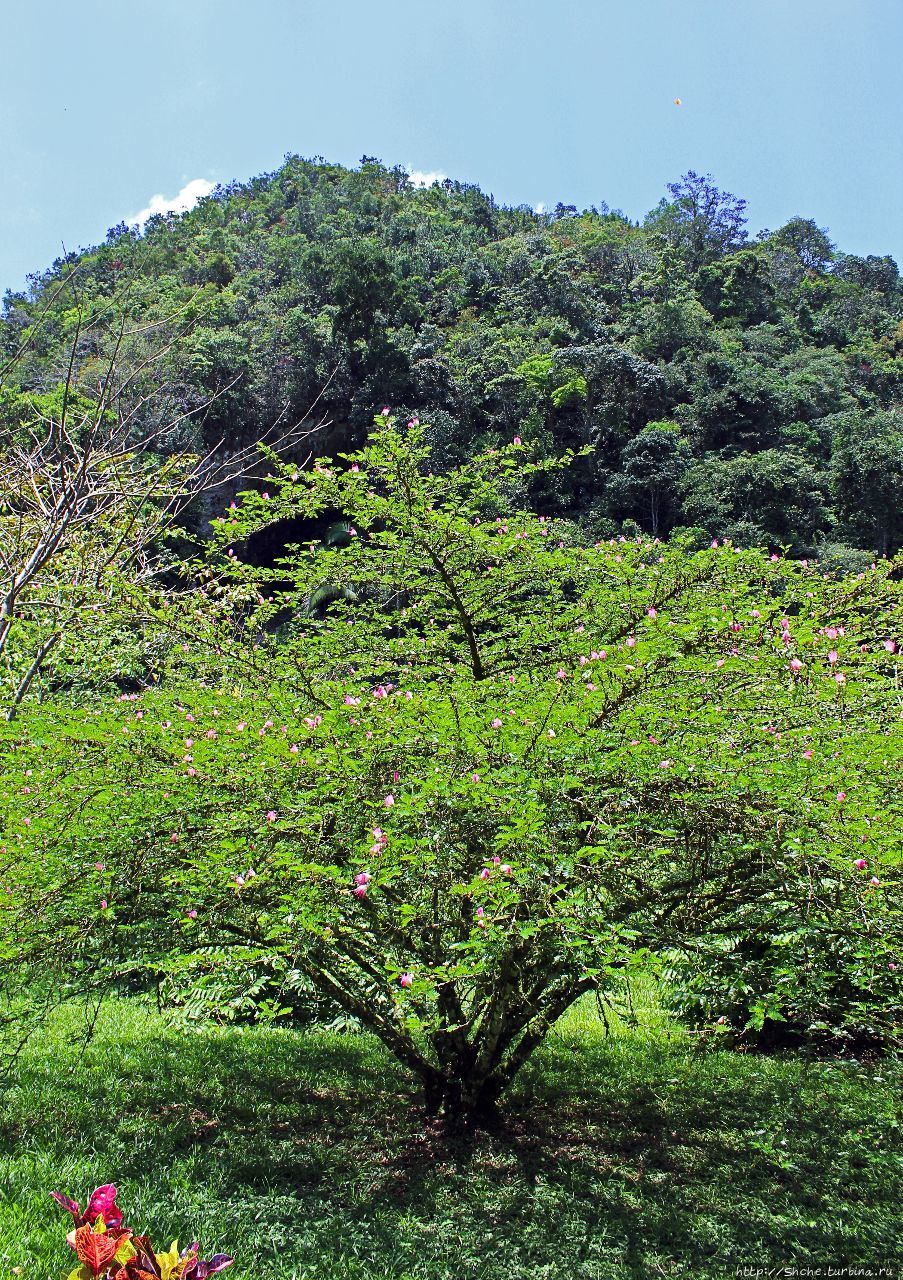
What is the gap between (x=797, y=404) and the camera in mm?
37656

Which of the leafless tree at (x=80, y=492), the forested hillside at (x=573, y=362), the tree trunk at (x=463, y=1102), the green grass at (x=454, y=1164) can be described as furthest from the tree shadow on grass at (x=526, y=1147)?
the forested hillside at (x=573, y=362)

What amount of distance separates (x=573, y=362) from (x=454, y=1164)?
35303mm

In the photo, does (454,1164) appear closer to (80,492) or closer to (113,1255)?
(113,1255)

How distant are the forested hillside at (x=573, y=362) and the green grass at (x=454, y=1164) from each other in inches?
529

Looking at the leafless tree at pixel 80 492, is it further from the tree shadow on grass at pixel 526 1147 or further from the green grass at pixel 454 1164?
the tree shadow on grass at pixel 526 1147

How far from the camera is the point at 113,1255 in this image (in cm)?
165

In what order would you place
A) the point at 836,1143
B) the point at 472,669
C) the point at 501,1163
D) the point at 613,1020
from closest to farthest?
the point at 501,1163
the point at 836,1143
the point at 472,669
the point at 613,1020

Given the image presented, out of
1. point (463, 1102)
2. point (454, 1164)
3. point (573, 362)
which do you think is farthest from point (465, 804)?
point (573, 362)

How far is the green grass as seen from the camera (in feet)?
10.9

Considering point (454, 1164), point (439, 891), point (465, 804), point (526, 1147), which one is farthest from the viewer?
point (526, 1147)

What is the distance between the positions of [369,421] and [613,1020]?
1116 inches

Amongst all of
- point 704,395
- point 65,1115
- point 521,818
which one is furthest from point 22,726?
point 704,395

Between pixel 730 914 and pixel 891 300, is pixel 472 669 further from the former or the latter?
pixel 891 300

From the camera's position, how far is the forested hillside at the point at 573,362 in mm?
30609
